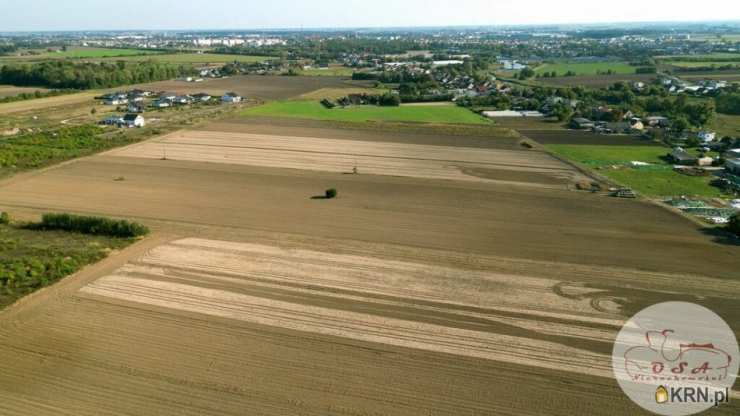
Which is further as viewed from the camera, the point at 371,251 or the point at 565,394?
the point at 371,251

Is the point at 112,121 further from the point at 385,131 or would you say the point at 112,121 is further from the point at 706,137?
the point at 706,137

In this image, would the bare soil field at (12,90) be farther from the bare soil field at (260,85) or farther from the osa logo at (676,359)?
the osa logo at (676,359)

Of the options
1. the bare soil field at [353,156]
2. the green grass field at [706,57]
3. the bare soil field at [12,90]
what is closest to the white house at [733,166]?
the bare soil field at [353,156]

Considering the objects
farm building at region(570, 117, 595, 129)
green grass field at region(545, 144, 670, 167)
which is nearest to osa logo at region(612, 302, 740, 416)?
green grass field at region(545, 144, 670, 167)

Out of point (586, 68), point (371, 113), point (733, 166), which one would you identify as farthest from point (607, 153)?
point (586, 68)

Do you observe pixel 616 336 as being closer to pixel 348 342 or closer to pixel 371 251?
pixel 348 342

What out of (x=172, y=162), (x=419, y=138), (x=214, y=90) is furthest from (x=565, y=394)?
→ (x=214, y=90)
